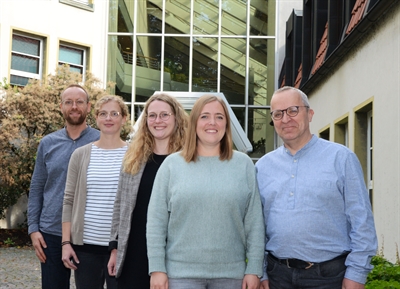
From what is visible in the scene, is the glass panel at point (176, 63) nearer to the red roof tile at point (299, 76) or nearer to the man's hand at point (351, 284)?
the red roof tile at point (299, 76)

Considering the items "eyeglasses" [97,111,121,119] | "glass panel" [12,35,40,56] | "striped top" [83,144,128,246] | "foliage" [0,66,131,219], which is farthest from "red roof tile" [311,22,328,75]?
"striped top" [83,144,128,246]

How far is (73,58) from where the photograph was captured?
22.0m

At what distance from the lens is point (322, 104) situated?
14883 millimetres

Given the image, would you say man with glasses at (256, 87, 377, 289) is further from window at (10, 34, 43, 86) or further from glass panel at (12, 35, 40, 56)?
glass panel at (12, 35, 40, 56)

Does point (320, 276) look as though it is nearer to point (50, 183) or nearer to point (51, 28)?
point (50, 183)

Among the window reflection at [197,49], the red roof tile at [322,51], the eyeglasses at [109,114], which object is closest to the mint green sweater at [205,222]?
the eyeglasses at [109,114]

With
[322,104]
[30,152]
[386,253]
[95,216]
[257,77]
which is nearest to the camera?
[95,216]

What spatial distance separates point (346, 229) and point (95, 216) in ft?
5.66

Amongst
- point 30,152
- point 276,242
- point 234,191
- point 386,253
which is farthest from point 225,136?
point 30,152

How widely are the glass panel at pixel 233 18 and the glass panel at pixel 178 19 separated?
4.50 ft

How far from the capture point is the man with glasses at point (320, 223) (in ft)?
11.3

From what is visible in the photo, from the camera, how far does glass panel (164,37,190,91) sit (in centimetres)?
2477

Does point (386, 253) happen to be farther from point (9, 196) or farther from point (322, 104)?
point (9, 196)

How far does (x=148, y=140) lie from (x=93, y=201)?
0.62 metres
